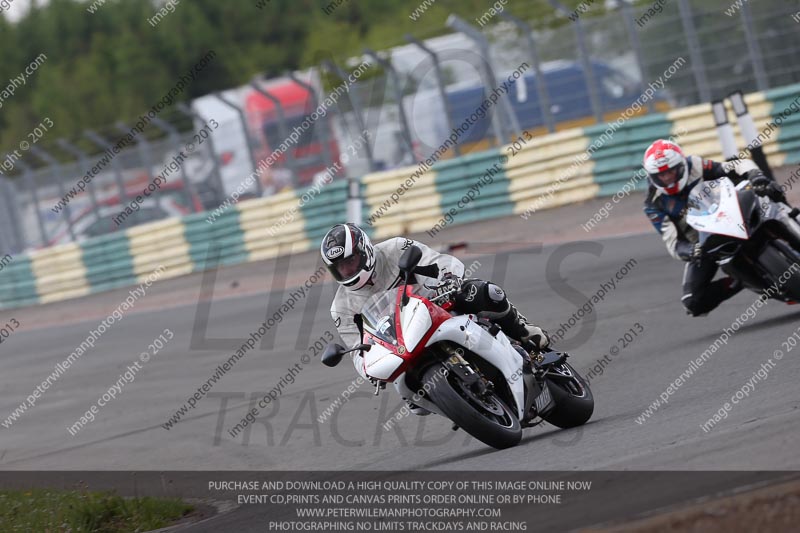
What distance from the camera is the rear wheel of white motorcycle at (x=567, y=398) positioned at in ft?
24.1

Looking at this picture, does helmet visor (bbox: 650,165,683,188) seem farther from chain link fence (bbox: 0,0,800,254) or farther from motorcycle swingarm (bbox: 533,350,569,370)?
chain link fence (bbox: 0,0,800,254)

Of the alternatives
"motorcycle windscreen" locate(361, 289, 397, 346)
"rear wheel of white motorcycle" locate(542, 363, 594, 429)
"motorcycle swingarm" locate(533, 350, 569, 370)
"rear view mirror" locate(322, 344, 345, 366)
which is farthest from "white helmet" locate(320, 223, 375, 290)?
"rear wheel of white motorcycle" locate(542, 363, 594, 429)

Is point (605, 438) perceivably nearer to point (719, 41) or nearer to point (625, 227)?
point (625, 227)

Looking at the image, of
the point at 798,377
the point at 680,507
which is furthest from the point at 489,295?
the point at 680,507

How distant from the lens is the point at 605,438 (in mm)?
6844

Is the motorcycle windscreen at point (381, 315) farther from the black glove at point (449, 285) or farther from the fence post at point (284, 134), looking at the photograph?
the fence post at point (284, 134)

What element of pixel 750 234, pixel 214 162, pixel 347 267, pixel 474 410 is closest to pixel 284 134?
pixel 214 162

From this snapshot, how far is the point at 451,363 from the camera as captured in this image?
6824mm

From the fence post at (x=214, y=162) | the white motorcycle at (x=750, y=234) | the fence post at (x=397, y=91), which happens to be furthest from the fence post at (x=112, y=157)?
the white motorcycle at (x=750, y=234)

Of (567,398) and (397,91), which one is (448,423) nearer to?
(567,398)

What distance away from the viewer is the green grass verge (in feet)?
23.5

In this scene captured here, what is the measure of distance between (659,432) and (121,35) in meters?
60.9

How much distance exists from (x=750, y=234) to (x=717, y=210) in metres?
0.31

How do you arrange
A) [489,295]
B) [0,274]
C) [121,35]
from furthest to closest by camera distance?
[121,35], [0,274], [489,295]
